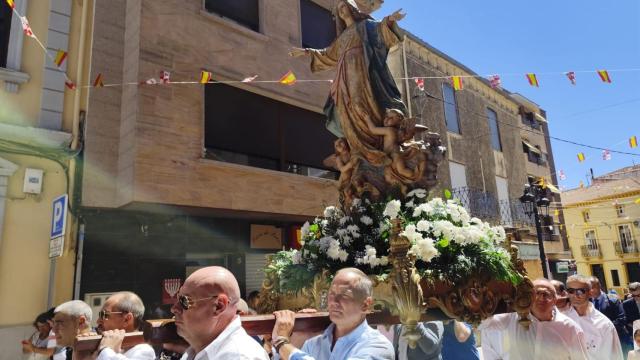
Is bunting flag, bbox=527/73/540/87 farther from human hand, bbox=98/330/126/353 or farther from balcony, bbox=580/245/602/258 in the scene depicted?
balcony, bbox=580/245/602/258

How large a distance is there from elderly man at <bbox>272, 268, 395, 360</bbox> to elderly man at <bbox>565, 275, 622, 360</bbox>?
3.07 m

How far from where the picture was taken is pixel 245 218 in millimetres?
9609

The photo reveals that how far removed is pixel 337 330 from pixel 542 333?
70.2 inches

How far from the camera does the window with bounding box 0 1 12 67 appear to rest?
7812mm

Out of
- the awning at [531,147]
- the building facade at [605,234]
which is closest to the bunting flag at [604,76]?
the awning at [531,147]

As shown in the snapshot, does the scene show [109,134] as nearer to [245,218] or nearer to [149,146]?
[149,146]

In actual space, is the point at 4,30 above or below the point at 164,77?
above

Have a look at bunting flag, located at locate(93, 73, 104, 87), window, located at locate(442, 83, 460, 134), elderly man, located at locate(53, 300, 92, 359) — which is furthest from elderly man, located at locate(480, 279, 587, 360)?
window, located at locate(442, 83, 460, 134)

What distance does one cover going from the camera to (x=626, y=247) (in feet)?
121

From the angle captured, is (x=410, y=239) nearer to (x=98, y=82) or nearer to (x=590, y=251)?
(x=98, y=82)

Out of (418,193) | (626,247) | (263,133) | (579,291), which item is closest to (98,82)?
(263,133)

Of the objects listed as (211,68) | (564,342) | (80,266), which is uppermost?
(211,68)

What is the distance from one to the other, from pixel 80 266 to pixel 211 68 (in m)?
4.25

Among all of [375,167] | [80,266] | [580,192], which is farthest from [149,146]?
[580,192]
